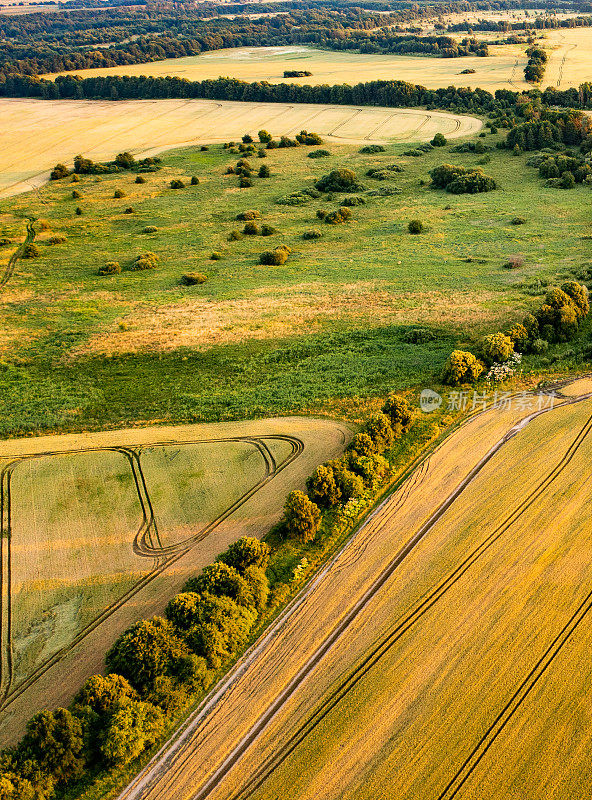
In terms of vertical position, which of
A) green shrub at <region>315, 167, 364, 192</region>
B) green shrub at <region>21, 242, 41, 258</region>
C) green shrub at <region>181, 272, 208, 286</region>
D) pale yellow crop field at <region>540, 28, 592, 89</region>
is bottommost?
green shrub at <region>181, 272, 208, 286</region>

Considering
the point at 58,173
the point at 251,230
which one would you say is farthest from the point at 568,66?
the point at 58,173

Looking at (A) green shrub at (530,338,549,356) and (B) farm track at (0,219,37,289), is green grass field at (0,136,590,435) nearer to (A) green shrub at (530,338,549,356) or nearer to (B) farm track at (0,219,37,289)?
(B) farm track at (0,219,37,289)

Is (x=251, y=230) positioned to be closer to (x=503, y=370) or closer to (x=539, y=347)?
(x=539, y=347)

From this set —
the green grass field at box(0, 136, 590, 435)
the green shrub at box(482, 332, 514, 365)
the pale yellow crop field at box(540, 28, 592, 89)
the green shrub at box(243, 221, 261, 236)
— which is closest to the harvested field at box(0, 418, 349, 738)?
the green grass field at box(0, 136, 590, 435)

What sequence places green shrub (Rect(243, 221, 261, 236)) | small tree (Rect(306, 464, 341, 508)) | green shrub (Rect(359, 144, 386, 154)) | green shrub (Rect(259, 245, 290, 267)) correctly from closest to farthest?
small tree (Rect(306, 464, 341, 508))
green shrub (Rect(259, 245, 290, 267))
green shrub (Rect(243, 221, 261, 236))
green shrub (Rect(359, 144, 386, 154))

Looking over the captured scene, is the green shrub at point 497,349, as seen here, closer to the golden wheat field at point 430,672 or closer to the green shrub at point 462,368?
the green shrub at point 462,368

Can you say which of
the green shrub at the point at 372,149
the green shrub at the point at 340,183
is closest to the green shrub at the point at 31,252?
the green shrub at the point at 340,183

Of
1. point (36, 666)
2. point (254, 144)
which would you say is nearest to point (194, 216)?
point (254, 144)
